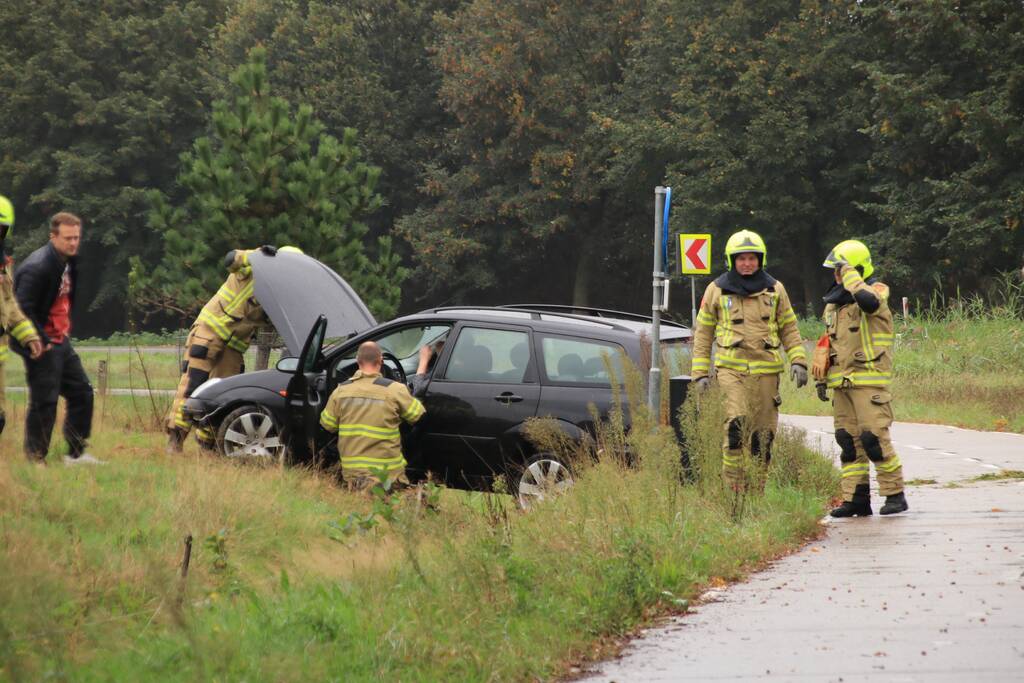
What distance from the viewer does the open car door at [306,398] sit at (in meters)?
11.0

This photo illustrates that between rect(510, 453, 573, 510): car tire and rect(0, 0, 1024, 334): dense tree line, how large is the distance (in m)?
30.5

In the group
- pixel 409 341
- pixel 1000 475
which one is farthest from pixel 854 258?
pixel 1000 475

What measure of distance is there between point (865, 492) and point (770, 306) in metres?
1.41

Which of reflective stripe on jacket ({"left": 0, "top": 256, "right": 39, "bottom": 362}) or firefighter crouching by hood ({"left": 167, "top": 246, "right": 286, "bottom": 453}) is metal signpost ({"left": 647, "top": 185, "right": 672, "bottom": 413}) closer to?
firefighter crouching by hood ({"left": 167, "top": 246, "right": 286, "bottom": 453})

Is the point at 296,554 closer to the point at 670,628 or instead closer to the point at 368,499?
the point at 368,499

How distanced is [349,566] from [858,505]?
413 centimetres

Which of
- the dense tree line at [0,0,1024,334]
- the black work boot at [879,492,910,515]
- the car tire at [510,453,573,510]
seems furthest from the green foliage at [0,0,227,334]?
the black work boot at [879,492,910,515]

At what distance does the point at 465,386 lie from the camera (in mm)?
10680

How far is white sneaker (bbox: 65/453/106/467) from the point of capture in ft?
35.9

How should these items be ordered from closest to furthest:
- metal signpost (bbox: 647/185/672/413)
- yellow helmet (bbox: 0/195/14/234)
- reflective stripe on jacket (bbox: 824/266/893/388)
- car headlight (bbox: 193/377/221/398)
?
yellow helmet (bbox: 0/195/14/234)
reflective stripe on jacket (bbox: 824/266/893/388)
metal signpost (bbox: 647/185/672/413)
car headlight (bbox: 193/377/221/398)

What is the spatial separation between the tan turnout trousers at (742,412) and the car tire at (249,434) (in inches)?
136

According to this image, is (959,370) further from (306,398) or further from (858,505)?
(306,398)

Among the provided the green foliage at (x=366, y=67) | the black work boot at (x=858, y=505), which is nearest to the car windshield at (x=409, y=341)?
the black work boot at (x=858, y=505)

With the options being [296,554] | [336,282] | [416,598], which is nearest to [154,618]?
[416,598]
